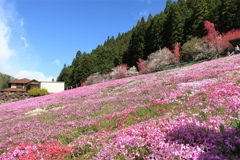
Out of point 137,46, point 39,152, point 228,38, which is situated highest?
point 137,46

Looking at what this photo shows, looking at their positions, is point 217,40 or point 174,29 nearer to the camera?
point 217,40

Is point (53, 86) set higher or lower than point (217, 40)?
lower

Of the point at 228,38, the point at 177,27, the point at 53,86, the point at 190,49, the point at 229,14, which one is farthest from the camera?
the point at 53,86

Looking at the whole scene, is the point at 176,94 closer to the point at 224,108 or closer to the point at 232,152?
the point at 224,108

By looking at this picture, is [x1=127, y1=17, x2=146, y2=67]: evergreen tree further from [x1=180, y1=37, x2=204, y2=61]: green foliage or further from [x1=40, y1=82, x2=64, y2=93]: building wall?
[x1=40, y1=82, x2=64, y2=93]: building wall

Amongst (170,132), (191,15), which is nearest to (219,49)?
Answer: (191,15)

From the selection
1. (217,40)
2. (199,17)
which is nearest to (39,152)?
(217,40)

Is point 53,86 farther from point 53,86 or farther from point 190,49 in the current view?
point 190,49

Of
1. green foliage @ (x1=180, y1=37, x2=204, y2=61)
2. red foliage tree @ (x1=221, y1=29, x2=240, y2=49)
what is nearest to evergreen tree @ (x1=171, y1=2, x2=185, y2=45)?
green foliage @ (x1=180, y1=37, x2=204, y2=61)

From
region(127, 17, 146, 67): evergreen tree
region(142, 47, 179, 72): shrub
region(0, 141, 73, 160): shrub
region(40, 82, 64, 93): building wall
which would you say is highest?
region(127, 17, 146, 67): evergreen tree

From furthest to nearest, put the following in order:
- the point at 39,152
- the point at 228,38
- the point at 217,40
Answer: the point at 228,38 → the point at 217,40 → the point at 39,152

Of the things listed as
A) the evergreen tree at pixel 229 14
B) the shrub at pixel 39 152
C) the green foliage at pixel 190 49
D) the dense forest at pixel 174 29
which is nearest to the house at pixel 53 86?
the dense forest at pixel 174 29

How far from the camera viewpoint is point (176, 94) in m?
11.8

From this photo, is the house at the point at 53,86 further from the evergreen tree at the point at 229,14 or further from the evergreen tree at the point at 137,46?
the evergreen tree at the point at 229,14
